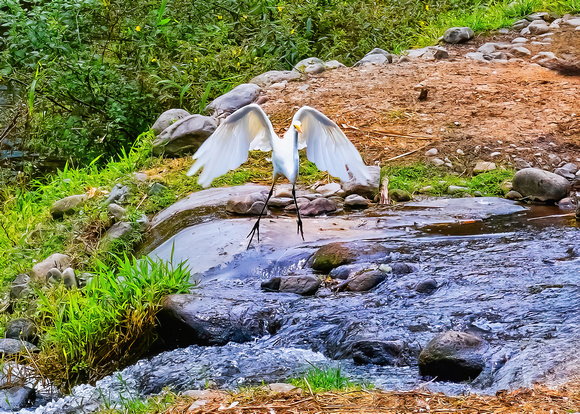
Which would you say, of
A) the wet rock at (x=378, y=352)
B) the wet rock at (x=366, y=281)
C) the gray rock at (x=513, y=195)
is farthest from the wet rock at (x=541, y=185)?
the wet rock at (x=378, y=352)

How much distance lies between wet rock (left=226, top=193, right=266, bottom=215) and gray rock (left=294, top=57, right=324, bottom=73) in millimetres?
3035

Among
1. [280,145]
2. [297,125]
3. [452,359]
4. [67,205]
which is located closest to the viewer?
[452,359]

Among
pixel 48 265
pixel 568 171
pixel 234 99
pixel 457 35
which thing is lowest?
pixel 48 265

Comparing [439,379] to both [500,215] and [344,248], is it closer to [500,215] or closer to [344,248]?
[344,248]

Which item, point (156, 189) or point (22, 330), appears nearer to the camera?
point (22, 330)

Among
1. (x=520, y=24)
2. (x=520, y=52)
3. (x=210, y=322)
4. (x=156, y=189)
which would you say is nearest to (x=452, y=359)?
(x=210, y=322)

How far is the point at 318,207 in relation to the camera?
5105 mm

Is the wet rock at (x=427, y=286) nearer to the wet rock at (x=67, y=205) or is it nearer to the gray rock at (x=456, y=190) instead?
the gray rock at (x=456, y=190)

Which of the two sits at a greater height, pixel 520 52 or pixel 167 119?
pixel 520 52

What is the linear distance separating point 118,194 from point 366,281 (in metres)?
2.67

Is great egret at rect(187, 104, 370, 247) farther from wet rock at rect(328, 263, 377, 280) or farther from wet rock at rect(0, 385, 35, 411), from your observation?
wet rock at rect(0, 385, 35, 411)

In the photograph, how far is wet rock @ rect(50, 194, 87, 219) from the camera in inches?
234

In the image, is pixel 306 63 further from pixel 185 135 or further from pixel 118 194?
pixel 118 194

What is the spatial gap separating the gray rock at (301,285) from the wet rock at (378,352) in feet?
2.40
